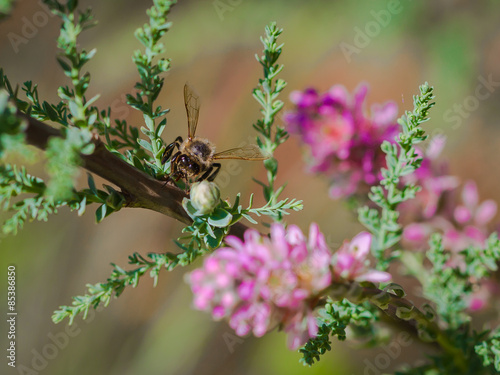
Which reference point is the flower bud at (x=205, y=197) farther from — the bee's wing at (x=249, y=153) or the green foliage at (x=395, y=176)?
the bee's wing at (x=249, y=153)

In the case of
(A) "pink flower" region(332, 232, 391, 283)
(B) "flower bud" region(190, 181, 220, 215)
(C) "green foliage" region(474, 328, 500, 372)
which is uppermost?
(B) "flower bud" region(190, 181, 220, 215)

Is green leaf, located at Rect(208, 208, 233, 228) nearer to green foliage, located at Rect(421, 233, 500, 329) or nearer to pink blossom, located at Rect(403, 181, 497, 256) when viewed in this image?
green foliage, located at Rect(421, 233, 500, 329)

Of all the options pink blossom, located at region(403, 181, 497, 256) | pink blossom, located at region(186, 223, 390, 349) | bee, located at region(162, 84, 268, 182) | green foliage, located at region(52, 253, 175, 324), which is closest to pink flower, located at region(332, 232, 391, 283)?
pink blossom, located at region(186, 223, 390, 349)

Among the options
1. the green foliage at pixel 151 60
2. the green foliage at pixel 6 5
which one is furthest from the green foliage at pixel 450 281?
the green foliage at pixel 6 5

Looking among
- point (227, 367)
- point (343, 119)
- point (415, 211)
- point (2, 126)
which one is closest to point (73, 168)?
point (2, 126)

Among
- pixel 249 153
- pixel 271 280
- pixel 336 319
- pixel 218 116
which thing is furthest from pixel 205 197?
pixel 218 116

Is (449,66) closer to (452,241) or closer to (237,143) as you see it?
(237,143)

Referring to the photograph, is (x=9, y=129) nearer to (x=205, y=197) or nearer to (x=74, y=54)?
(x=74, y=54)
